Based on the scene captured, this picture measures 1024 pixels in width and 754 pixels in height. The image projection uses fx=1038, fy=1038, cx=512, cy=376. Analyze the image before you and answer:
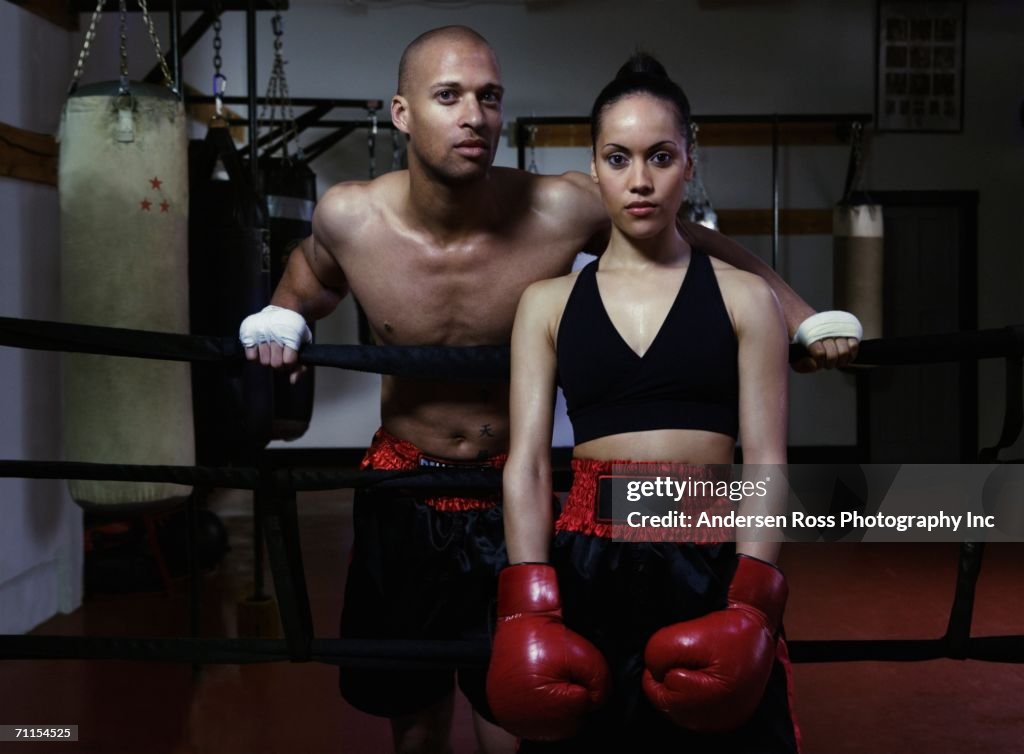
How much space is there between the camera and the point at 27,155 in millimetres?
3430

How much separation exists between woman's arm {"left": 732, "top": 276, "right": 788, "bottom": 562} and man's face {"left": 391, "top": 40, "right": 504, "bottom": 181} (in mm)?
542

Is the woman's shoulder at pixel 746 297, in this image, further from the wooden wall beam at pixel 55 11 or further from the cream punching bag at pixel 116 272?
the wooden wall beam at pixel 55 11

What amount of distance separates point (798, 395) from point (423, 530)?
575cm

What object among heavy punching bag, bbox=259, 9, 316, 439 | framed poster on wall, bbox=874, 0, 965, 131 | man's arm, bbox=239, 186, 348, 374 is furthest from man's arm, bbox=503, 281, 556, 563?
framed poster on wall, bbox=874, 0, 965, 131

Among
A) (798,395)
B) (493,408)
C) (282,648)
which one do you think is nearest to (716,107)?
(798,395)

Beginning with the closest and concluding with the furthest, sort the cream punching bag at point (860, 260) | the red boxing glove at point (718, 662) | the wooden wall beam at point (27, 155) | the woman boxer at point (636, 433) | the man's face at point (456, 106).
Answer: the red boxing glove at point (718, 662) < the woman boxer at point (636, 433) < the man's face at point (456, 106) < the wooden wall beam at point (27, 155) < the cream punching bag at point (860, 260)

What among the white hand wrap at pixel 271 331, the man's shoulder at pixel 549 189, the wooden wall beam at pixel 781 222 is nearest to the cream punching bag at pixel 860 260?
the wooden wall beam at pixel 781 222

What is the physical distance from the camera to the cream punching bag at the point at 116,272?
263cm

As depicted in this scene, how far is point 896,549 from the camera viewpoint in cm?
515

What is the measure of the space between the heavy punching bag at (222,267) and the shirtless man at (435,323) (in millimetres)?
1578

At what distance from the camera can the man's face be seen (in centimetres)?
169

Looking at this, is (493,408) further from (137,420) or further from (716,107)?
(716,107)

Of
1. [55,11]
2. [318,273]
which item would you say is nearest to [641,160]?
[318,273]

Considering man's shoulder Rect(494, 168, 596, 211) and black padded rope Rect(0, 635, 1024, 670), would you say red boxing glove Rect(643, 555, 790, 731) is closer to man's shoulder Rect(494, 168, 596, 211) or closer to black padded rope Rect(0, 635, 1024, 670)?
black padded rope Rect(0, 635, 1024, 670)
